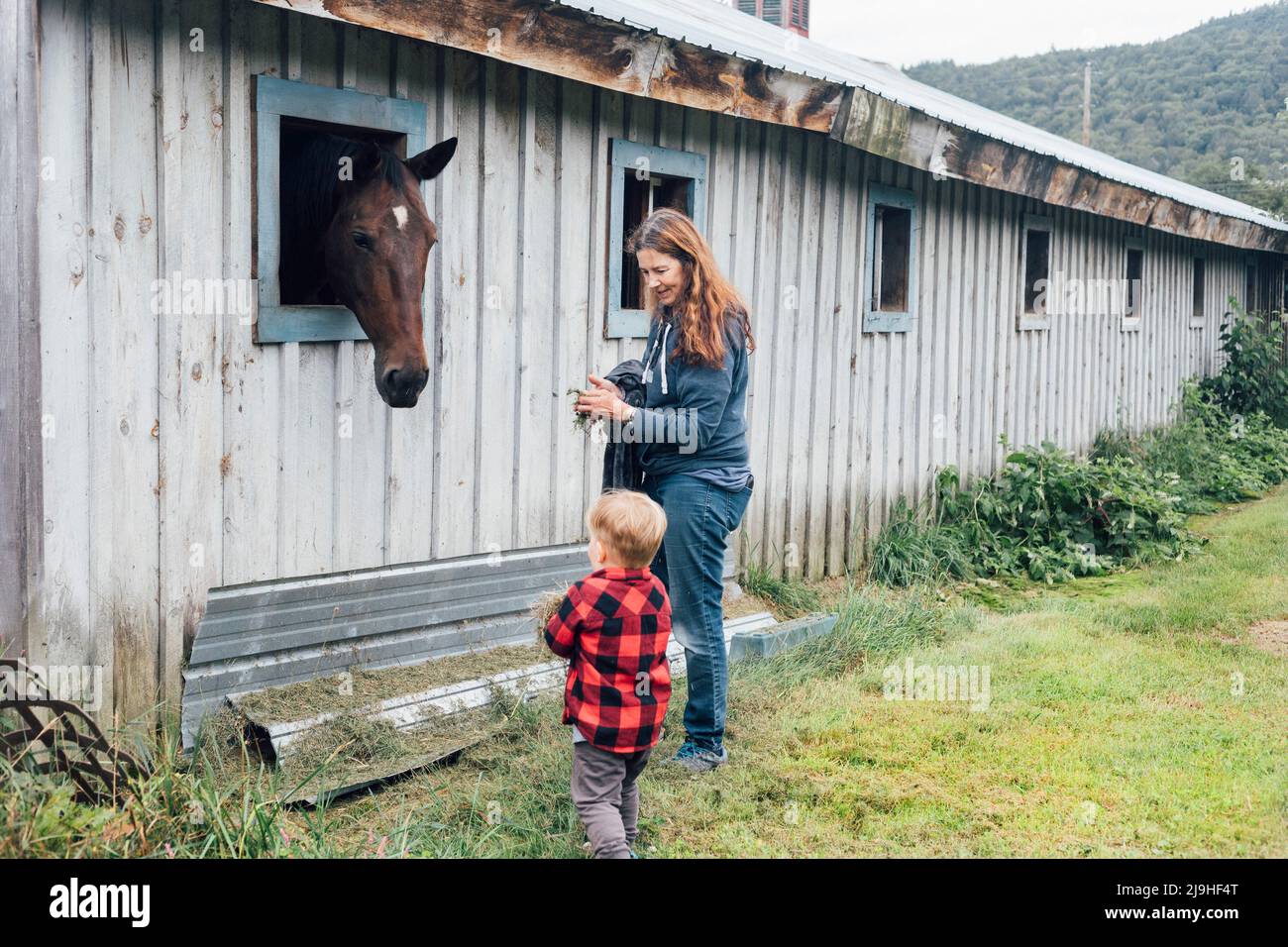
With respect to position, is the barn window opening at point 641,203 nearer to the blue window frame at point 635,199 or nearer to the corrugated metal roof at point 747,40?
the blue window frame at point 635,199

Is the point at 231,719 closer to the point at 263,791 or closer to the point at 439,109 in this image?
the point at 263,791

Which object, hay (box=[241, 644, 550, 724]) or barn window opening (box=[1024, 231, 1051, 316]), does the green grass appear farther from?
barn window opening (box=[1024, 231, 1051, 316])

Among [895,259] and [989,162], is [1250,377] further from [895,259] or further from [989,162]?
[895,259]

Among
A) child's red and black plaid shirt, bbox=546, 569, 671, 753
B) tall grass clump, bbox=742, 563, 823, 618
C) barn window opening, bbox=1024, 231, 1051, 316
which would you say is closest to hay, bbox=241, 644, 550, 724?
child's red and black plaid shirt, bbox=546, 569, 671, 753

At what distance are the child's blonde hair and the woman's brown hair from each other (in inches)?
34.4

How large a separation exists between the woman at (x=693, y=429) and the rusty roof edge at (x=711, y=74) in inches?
50.5

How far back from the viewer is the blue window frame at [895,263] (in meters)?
8.61

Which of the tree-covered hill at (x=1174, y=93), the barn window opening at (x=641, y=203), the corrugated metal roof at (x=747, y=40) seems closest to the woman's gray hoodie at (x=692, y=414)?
the corrugated metal roof at (x=747, y=40)

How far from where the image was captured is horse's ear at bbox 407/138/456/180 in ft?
15.8

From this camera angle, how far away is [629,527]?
349 centimetres

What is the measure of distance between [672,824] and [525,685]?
3.93 ft

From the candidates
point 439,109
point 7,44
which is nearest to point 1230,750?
point 439,109

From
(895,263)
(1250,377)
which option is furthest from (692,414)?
(1250,377)

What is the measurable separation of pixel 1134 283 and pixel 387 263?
454 inches
